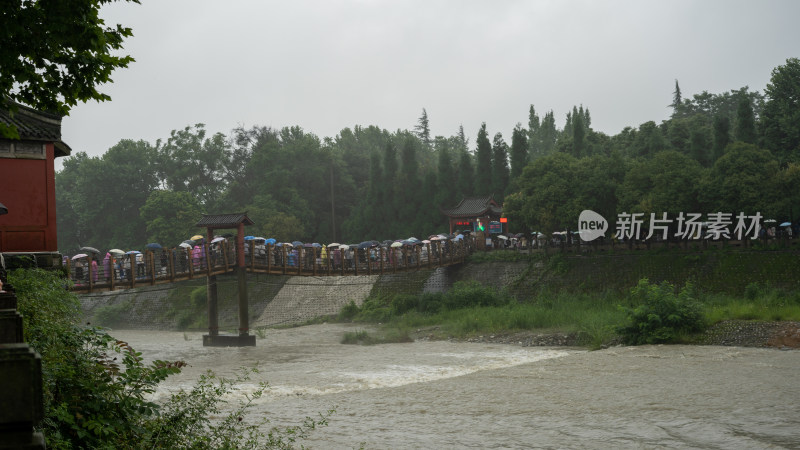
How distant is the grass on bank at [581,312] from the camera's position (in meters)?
23.4

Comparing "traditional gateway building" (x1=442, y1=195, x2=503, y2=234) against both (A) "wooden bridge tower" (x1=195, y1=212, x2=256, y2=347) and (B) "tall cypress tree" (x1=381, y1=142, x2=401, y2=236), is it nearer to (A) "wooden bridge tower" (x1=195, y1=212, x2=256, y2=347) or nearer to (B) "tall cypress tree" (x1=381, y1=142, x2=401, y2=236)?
(B) "tall cypress tree" (x1=381, y1=142, x2=401, y2=236)

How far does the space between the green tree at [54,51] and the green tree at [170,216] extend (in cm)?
4360

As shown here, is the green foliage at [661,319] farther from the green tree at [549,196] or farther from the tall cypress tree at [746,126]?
the tall cypress tree at [746,126]

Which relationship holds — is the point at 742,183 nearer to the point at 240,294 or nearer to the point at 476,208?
the point at 476,208

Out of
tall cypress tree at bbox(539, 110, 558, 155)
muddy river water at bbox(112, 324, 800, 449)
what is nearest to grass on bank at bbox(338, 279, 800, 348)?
muddy river water at bbox(112, 324, 800, 449)

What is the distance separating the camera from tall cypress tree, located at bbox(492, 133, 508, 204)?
144ft

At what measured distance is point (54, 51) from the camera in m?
6.29

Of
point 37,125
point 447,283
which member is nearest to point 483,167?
point 447,283

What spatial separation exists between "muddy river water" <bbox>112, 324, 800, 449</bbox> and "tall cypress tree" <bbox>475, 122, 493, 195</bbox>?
20075 mm

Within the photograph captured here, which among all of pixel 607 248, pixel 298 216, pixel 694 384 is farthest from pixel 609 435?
pixel 298 216

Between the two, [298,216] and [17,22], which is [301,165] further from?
[17,22]

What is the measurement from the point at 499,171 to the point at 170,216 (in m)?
23.1

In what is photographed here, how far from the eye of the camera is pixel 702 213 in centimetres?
2983

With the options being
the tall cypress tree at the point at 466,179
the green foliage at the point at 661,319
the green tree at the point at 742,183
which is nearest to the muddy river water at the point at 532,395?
the green foliage at the point at 661,319
